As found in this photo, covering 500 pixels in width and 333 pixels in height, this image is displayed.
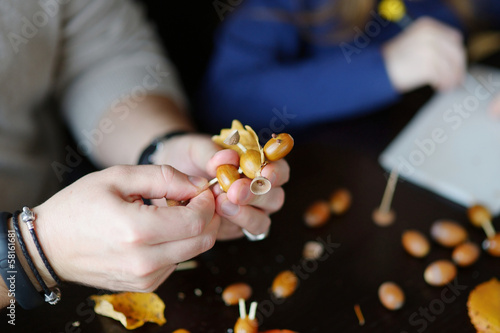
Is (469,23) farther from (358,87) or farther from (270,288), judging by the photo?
(270,288)

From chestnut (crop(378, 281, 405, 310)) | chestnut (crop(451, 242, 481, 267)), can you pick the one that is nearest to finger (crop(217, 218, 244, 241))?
chestnut (crop(378, 281, 405, 310))

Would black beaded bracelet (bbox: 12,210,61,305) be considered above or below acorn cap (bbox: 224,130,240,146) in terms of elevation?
below

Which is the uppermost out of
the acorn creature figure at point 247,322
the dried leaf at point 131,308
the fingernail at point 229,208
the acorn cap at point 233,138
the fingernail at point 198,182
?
the acorn cap at point 233,138

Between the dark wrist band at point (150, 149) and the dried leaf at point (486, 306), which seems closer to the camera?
the dried leaf at point (486, 306)

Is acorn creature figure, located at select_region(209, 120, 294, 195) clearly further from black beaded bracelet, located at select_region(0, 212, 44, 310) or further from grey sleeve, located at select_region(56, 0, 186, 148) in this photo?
grey sleeve, located at select_region(56, 0, 186, 148)

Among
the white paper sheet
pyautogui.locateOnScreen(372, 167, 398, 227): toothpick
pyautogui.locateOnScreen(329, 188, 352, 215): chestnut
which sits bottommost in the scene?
the white paper sheet

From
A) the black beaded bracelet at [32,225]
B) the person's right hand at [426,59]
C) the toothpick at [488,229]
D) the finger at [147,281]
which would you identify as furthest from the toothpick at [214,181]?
the person's right hand at [426,59]

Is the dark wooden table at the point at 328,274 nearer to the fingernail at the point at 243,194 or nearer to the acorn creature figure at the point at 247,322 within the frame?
the acorn creature figure at the point at 247,322
